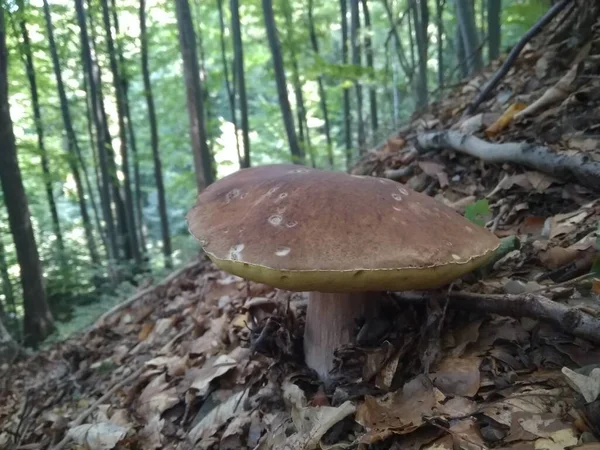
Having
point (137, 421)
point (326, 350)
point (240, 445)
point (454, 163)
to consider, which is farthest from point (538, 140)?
point (137, 421)

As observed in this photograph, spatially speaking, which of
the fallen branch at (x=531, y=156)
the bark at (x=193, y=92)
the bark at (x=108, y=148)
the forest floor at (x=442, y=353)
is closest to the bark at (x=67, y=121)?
the bark at (x=108, y=148)

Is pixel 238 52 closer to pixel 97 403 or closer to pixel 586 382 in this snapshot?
pixel 97 403

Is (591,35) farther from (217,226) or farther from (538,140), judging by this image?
(217,226)

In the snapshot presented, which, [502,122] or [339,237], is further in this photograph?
[502,122]

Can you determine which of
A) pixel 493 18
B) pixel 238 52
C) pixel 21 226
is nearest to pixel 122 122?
pixel 238 52

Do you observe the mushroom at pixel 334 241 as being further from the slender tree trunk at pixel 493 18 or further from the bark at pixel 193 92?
the bark at pixel 193 92

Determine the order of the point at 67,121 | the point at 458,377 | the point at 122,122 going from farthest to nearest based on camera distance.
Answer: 1. the point at 122,122
2. the point at 67,121
3. the point at 458,377
